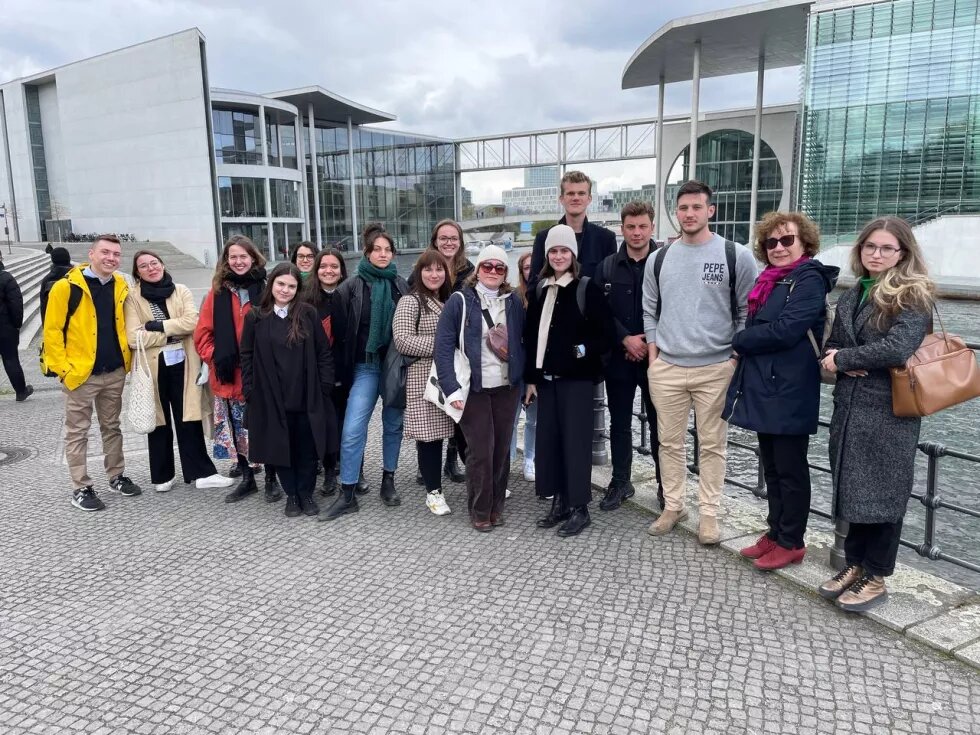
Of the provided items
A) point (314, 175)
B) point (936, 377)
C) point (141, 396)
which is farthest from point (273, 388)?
point (314, 175)

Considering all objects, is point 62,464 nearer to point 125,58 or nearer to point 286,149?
point 125,58

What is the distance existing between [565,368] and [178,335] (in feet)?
9.64

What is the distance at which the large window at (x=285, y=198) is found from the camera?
157ft

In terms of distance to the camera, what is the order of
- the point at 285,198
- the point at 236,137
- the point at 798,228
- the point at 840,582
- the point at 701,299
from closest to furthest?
1. the point at 840,582
2. the point at 798,228
3. the point at 701,299
4. the point at 236,137
5. the point at 285,198

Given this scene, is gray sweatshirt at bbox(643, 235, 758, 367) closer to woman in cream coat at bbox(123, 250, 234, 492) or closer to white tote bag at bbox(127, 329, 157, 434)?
woman in cream coat at bbox(123, 250, 234, 492)

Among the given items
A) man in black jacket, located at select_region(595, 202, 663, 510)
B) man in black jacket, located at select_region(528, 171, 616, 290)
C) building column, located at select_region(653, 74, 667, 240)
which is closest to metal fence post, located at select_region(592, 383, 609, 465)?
man in black jacket, located at select_region(595, 202, 663, 510)

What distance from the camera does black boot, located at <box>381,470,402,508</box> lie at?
16.6 ft

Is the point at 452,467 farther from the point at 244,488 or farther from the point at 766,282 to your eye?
the point at 766,282

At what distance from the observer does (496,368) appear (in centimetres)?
450

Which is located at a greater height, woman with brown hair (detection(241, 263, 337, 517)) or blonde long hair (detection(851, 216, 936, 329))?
blonde long hair (detection(851, 216, 936, 329))

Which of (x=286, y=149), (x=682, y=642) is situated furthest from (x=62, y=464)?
(x=286, y=149)

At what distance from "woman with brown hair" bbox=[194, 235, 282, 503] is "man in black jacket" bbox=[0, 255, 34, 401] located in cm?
557

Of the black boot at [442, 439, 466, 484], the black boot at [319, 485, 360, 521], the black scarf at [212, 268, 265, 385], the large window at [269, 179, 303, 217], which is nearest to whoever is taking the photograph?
the black boot at [319, 485, 360, 521]

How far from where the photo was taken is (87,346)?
4.98 metres
